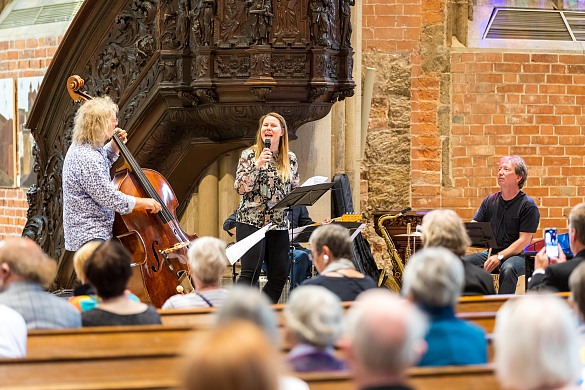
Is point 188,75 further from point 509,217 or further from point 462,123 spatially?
point 462,123

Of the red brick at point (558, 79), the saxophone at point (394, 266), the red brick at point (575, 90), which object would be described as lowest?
the saxophone at point (394, 266)

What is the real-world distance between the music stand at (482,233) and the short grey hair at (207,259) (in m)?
3.56

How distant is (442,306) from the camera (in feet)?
13.8

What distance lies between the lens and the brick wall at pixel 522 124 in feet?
40.8

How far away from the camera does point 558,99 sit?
12523mm

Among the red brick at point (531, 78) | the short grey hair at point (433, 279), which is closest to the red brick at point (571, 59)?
the red brick at point (531, 78)

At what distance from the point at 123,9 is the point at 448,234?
4380 millimetres

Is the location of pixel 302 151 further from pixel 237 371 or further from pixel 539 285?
pixel 237 371

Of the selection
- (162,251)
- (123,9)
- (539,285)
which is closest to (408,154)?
(123,9)

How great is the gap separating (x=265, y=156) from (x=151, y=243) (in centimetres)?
100

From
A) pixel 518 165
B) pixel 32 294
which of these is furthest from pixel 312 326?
pixel 518 165

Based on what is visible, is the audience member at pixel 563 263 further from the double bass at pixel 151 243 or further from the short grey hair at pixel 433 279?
the double bass at pixel 151 243

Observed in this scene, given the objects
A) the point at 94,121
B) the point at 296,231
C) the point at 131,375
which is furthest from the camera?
the point at 296,231

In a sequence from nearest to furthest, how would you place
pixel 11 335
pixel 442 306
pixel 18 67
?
pixel 442 306 → pixel 11 335 → pixel 18 67
